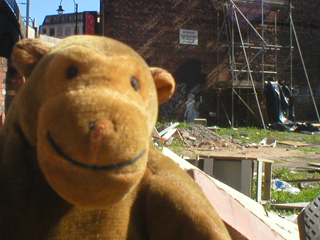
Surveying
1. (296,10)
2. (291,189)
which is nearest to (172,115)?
(296,10)

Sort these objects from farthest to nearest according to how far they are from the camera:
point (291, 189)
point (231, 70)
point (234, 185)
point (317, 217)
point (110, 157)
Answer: point (231, 70), point (291, 189), point (234, 185), point (317, 217), point (110, 157)

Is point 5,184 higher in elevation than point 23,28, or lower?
lower

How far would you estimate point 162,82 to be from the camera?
67.8 inches

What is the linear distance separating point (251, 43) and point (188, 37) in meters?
2.94

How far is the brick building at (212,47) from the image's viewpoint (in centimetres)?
1792

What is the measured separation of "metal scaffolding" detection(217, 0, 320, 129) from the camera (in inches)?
704

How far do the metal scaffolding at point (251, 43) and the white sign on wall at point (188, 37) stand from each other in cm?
105

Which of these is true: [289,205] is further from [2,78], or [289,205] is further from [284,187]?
[2,78]

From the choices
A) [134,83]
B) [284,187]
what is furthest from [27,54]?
[284,187]

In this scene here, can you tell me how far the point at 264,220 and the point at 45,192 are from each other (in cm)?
219

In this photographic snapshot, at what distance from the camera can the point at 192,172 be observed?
120 inches

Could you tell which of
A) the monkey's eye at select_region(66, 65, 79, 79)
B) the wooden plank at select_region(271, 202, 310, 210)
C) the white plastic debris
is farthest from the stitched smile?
the white plastic debris

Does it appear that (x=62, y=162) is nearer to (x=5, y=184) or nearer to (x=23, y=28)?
(x=5, y=184)

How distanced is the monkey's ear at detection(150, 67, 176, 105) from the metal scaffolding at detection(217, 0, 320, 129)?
52.8ft
